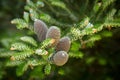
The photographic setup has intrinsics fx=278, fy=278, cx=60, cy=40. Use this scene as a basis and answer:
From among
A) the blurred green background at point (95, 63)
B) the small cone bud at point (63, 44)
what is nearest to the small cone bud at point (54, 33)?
the small cone bud at point (63, 44)

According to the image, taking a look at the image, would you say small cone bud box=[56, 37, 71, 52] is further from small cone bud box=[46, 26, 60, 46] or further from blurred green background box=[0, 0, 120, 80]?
blurred green background box=[0, 0, 120, 80]

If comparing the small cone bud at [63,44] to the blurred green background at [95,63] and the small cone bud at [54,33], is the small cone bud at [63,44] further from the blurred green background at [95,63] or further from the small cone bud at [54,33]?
the blurred green background at [95,63]

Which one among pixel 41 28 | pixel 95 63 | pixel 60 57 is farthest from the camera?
pixel 95 63

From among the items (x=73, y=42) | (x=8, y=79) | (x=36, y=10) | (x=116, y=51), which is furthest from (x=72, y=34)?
(x=8, y=79)

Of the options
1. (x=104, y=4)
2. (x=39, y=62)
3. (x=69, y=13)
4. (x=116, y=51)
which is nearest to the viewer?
(x=39, y=62)

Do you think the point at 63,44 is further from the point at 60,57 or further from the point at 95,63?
the point at 95,63

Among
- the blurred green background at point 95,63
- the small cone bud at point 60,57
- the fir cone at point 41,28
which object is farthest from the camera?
the blurred green background at point 95,63

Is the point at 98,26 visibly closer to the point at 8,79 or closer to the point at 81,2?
the point at 81,2

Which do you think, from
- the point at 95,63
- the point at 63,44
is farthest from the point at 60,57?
the point at 95,63
